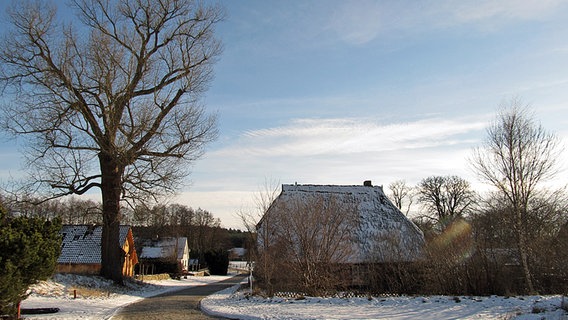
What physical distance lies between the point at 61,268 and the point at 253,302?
22641 mm

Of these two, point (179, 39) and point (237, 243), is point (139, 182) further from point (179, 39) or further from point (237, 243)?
point (237, 243)

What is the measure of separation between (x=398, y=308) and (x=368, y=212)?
48.0 ft

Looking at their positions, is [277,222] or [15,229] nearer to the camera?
[15,229]

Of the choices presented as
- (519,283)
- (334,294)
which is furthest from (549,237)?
(334,294)

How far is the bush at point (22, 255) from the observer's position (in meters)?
9.47

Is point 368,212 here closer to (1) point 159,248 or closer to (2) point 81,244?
(2) point 81,244

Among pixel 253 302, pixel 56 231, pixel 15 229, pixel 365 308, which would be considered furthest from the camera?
pixel 253 302

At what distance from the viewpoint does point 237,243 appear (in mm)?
112750

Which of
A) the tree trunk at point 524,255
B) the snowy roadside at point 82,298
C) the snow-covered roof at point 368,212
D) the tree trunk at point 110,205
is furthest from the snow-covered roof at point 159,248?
the tree trunk at point 524,255

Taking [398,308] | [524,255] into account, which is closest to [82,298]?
[398,308]

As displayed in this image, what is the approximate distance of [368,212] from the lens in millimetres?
28109

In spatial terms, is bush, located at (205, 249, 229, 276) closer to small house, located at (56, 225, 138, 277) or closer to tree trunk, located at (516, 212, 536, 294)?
small house, located at (56, 225, 138, 277)

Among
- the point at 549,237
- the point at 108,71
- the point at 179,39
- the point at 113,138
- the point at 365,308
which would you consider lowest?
the point at 365,308

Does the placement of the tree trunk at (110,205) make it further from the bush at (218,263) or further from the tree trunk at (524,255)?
the bush at (218,263)
